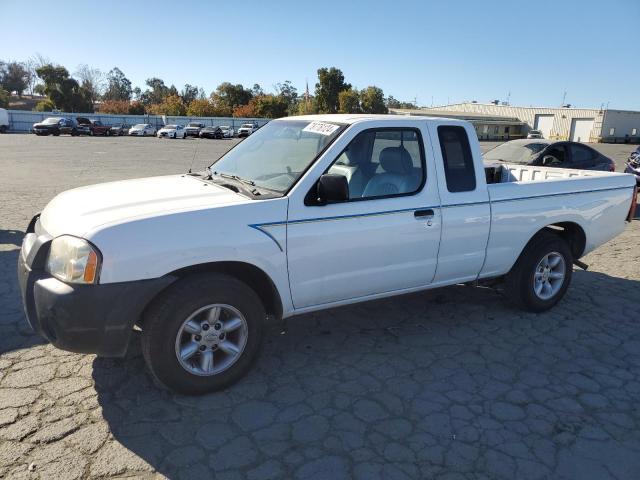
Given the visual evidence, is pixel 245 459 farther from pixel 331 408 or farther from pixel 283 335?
pixel 283 335

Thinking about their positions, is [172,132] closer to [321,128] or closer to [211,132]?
→ [211,132]

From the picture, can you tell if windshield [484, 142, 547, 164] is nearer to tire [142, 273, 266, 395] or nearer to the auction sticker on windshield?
the auction sticker on windshield

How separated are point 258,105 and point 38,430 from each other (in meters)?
77.7

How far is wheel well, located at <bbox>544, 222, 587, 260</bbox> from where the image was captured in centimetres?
521

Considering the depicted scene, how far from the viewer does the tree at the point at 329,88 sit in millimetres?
73125

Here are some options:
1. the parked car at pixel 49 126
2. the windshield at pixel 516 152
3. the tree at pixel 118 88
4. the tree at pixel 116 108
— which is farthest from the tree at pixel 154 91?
the windshield at pixel 516 152

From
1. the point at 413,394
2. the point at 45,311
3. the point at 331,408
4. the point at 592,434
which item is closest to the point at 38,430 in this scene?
the point at 45,311

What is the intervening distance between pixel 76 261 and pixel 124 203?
0.63 meters

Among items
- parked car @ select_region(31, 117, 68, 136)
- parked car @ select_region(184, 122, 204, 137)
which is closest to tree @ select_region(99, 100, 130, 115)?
parked car @ select_region(184, 122, 204, 137)

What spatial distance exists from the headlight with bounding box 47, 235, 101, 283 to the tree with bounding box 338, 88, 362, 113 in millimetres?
69004

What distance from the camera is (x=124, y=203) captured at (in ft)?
11.2

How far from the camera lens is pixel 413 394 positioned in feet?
11.6

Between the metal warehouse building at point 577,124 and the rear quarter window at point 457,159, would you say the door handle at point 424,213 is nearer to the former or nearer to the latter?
the rear quarter window at point 457,159

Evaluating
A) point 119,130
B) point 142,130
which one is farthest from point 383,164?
point 142,130
